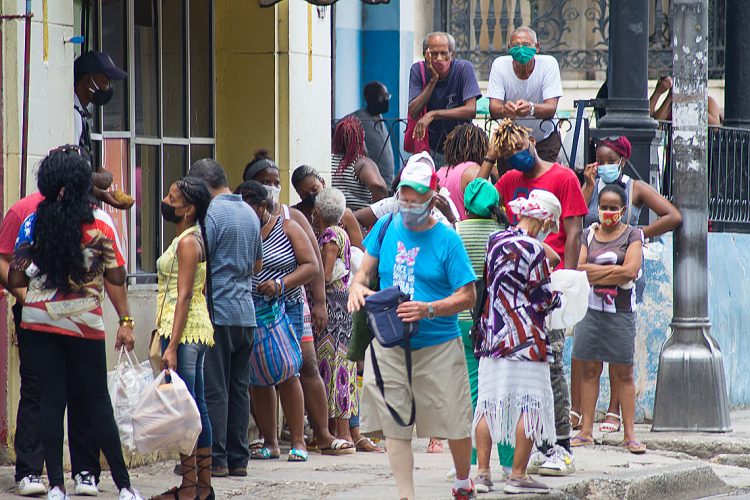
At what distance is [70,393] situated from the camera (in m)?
7.80

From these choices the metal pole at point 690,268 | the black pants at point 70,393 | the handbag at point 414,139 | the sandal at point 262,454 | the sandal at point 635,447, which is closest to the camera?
the black pants at point 70,393

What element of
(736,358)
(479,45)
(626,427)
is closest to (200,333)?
(626,427)

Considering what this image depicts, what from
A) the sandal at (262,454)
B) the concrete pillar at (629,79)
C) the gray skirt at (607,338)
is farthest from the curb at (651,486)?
the concrete pillar at (629,79)

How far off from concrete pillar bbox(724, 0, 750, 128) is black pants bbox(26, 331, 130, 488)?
898 centimetres

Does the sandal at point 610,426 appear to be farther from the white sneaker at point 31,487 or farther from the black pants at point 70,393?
the white sneaker at point 31,487

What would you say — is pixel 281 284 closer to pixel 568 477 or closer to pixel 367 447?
pixel 367 447

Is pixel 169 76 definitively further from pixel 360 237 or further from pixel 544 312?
pixel 544 312

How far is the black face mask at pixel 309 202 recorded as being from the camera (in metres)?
10.1

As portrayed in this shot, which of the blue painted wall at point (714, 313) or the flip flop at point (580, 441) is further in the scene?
the blue painted wall at point (714, 313)

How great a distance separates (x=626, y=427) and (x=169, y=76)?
12.8ft

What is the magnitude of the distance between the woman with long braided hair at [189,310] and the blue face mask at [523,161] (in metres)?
2.05

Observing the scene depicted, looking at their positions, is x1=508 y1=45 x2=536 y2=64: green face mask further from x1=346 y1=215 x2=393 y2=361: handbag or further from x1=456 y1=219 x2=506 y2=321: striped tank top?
x1=346 y1=215 x2=393 y2=361: handbag

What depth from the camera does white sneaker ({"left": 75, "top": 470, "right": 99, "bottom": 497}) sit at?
26.3 ft

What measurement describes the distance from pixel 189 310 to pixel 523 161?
2.35 m
